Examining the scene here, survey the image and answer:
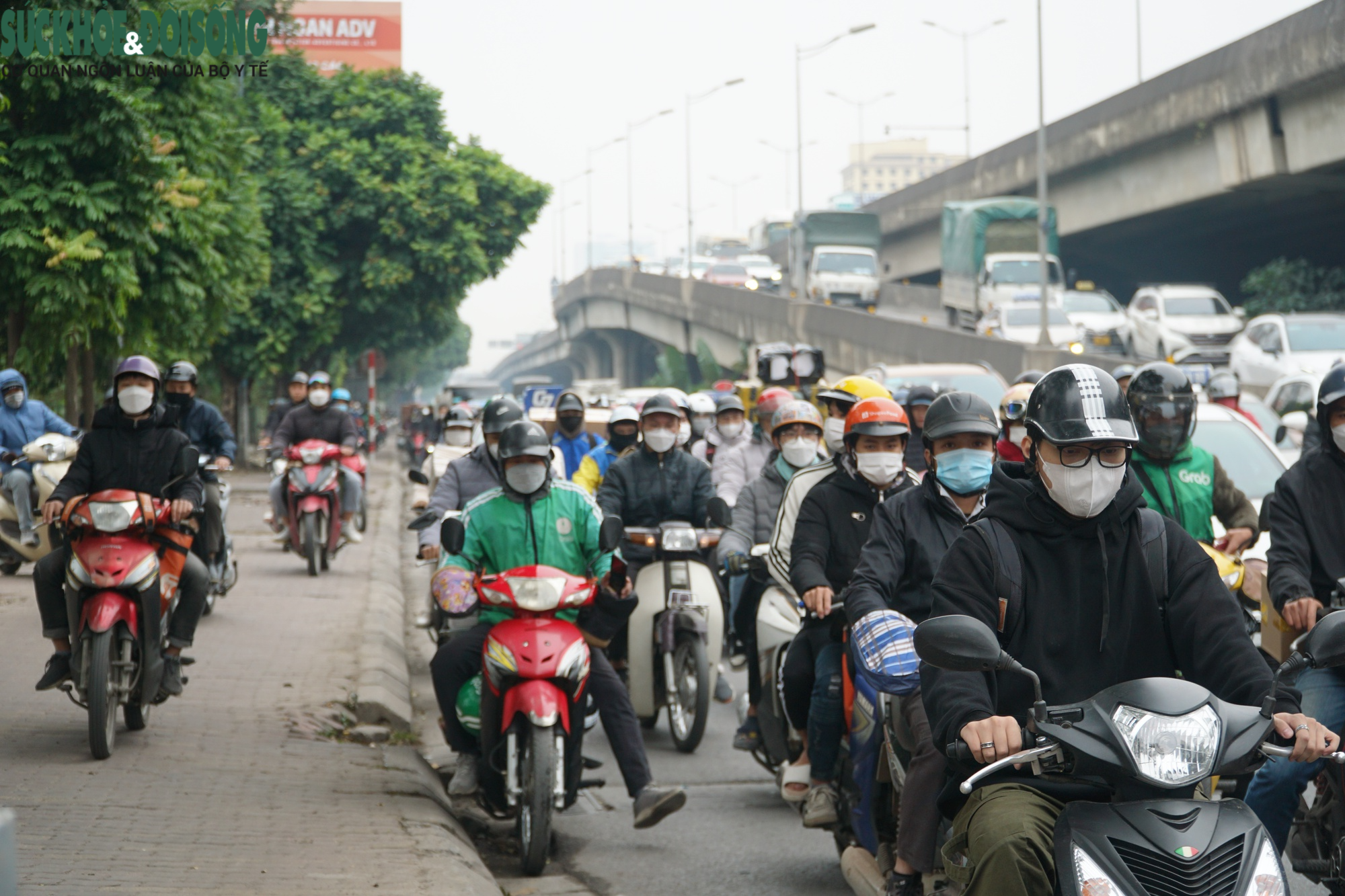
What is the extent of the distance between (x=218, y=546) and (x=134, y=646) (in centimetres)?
439

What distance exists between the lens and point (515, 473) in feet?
21.6

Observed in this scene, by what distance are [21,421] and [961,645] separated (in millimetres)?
11895

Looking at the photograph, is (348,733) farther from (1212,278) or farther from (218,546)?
(1212,278)

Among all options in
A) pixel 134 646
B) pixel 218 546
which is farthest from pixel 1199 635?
Answer: pixel 218 546

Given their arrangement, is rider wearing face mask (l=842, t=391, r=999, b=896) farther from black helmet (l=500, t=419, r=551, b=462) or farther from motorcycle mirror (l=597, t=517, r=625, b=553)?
black helmet (l=500, t=419, r=551, b=462)

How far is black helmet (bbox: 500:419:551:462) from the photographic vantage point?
652cm

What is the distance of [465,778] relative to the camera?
21.3ft

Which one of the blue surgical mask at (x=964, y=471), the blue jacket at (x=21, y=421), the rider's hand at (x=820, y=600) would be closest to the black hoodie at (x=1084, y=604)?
the blue surgical mask at (x=964, y=471)

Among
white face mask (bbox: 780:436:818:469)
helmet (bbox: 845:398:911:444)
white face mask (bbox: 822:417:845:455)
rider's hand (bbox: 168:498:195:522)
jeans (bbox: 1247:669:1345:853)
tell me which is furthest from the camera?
white face mask (bbox: 780:436:818:469)

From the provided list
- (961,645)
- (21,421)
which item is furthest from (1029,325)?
(961,645)

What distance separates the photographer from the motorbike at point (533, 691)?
5.98 meters

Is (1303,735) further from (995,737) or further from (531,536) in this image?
(531,536)

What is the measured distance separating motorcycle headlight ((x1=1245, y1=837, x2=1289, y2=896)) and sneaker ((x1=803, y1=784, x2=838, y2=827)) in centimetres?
288

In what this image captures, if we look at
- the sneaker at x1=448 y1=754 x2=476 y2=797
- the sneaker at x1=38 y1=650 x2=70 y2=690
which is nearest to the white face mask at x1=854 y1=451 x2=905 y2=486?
the sneaker at x1=448 y1=754 x2=476 y2=797
